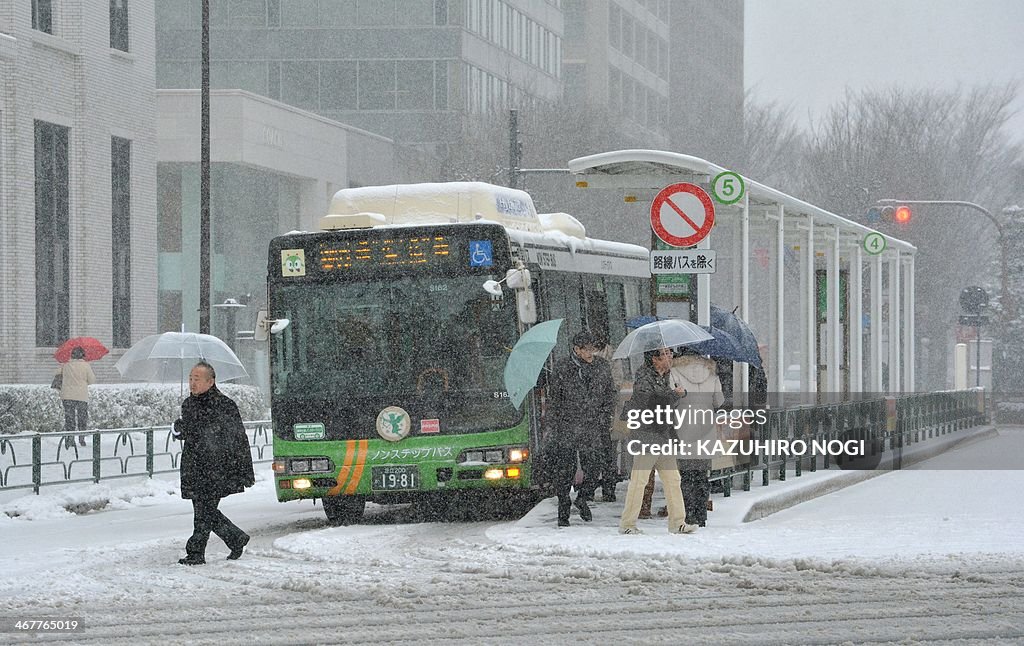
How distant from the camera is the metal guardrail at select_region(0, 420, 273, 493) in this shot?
20.1 meters

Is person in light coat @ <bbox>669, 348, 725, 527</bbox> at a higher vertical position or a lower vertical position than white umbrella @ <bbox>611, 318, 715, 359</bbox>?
lower

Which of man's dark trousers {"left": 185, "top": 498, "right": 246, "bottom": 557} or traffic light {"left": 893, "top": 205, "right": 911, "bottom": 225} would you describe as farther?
traffic light {"left": 893, "top": 205, "right": 911, "bottom": 225}

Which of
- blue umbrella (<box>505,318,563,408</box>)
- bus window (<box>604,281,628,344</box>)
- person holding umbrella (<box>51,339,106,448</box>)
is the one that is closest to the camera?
blue umbrella (<box>505,318,563,408</box>)

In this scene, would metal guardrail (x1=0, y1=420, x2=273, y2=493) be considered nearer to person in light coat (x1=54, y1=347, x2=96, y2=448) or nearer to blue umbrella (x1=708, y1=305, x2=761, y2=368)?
person in light coat (x1=54, y1=347, x2=96, y2=448)

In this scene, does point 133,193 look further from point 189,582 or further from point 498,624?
point 498,624

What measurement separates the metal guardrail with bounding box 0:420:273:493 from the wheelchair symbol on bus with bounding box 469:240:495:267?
6.71 metres

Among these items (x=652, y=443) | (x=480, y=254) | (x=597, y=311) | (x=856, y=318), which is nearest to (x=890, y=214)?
(x=856, y=318)

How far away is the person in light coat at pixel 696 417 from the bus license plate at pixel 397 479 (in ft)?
8.00

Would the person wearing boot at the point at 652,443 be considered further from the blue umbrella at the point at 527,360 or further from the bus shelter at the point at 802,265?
the bus shelter at the point at 802,265

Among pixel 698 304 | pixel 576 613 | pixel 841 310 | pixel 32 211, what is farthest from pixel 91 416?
pixel 576 613

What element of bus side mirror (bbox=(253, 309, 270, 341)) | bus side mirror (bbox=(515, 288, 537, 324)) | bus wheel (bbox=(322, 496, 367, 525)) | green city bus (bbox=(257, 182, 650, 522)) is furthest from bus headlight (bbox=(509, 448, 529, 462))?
bus side mirror (bbox=(253, 309, 270, 341))

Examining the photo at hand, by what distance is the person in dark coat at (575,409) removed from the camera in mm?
14393

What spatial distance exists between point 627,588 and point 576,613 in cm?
114

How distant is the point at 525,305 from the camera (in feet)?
50.0
